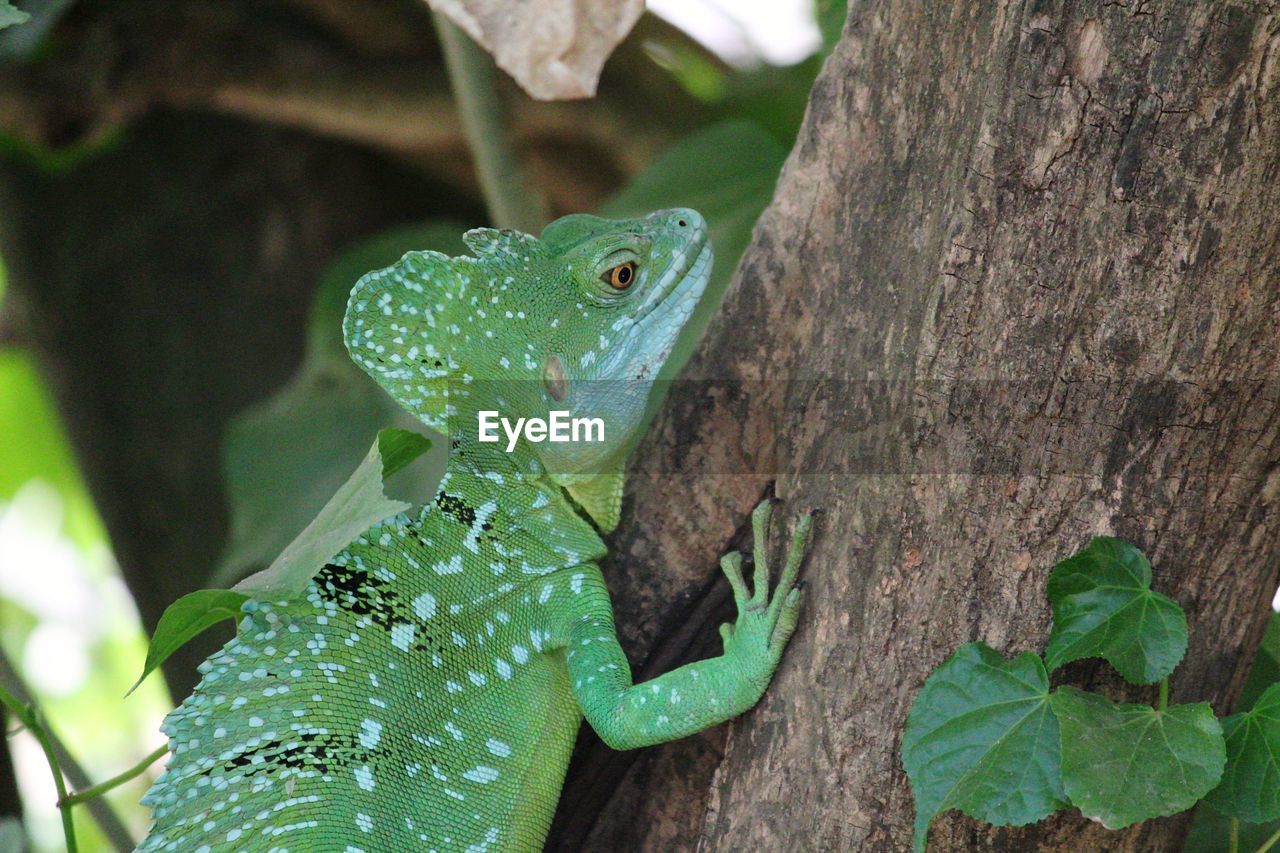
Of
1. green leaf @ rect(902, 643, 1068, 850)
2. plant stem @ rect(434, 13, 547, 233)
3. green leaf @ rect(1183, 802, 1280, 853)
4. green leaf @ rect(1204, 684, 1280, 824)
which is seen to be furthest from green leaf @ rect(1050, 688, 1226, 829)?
plant stem @ rect(434, 13, 547, 233)

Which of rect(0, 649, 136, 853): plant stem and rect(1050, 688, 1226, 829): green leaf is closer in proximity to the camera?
rect(1050, 688, 1226, 829): green leaf

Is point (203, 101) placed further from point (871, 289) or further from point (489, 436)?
point (871, 289)

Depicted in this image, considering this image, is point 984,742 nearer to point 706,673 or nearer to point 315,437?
point 706,673

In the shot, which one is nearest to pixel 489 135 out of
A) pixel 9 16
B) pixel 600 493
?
pixel 600 493

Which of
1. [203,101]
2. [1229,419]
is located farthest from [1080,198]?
[203,101]

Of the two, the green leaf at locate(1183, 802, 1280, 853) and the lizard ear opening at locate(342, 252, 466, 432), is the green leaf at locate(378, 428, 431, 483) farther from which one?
the green leaf at locate(1183, 802, 1280, 853)

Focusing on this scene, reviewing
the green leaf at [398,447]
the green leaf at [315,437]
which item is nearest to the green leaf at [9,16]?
the green leaf at [398,447]
